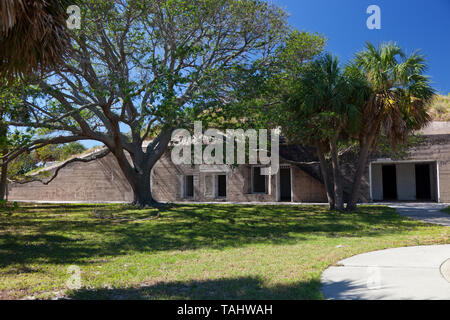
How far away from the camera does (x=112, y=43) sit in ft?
51.5

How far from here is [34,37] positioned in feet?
16.2

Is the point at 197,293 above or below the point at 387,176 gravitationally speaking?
below

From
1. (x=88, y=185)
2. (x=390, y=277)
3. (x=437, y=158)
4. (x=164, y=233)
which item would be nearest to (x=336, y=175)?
(x=437, y=158)

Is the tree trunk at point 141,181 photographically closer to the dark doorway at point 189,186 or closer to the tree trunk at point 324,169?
the dark doorway at point 189,186

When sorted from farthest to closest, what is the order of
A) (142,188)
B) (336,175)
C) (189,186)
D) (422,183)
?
(189,186) → (422,183) → (142,188) → (336,175)

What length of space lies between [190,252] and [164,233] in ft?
9.84

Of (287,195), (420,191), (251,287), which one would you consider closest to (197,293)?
(251,287)

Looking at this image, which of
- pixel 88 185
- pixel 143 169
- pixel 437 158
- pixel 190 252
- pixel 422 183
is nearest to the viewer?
pixel 190 252

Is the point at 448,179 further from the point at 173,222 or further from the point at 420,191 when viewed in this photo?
the point at 173,222

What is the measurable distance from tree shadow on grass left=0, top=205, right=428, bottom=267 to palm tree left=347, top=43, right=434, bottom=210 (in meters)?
3.66

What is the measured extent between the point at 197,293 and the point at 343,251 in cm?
368

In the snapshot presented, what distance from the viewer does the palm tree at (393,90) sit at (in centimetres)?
1386

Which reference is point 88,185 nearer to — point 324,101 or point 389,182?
point 324,101

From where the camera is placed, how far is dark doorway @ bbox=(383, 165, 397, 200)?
2522cm
